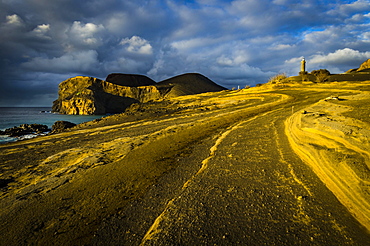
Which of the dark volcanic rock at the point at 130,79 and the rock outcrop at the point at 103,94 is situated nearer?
the rock outcrop at the point at 103,94

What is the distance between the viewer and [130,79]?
154 m

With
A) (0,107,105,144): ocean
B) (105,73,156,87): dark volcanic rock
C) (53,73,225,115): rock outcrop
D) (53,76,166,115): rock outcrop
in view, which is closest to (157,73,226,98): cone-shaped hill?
(53,73,225,115): rock outcrop

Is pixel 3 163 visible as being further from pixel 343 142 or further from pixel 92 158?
pixel 343 142

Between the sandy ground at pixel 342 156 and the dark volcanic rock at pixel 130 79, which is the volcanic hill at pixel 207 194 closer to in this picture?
the sandy ground at pixel 342 156

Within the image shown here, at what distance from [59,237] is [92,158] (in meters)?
3.99

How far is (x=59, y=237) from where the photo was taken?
131 inches

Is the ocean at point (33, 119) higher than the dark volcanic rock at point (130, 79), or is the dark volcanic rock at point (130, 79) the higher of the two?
the dark volcanic rock at point (130, 79)

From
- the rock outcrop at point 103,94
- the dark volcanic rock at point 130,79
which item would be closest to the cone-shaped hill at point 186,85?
the rock outcrop at point 103,94

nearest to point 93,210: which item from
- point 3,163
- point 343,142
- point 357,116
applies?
point 343,142

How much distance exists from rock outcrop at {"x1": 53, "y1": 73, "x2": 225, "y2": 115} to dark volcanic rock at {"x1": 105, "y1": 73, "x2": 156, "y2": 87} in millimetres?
43871

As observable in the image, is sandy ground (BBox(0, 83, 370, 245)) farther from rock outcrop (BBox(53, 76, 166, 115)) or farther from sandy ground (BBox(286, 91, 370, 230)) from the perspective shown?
rock outcrop (BBox(53, 76, 166, 115))

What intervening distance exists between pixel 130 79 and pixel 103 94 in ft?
219

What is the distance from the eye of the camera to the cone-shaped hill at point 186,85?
10475 cm

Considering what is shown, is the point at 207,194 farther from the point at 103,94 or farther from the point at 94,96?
the point at 103,94
